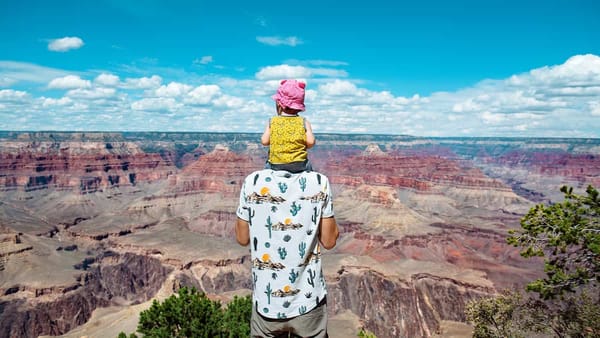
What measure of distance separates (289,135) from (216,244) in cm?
9855

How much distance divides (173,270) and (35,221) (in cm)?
7184

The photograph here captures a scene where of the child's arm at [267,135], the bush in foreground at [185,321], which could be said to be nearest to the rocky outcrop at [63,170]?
the bush in foreground at [185,321]

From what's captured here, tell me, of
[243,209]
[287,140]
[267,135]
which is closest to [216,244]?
[243,209]

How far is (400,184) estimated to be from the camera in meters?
166

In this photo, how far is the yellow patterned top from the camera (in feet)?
Result: 14.8

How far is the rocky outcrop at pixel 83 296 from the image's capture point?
207 feet

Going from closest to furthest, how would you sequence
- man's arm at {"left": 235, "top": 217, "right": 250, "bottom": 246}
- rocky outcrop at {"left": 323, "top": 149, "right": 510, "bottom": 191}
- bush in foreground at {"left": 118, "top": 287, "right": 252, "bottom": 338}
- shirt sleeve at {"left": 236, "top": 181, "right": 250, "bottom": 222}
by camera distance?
1. shirt sleeve at {"left": 236, "top": 181, "right": 250, "bottom": 222}
2. man's arm at {"left": 235, "top": 217, "right": 250, "bottom": 246}
3. bush in foreground at {"left": 118, "top": 287, "right": 252, "bottom": 338}
4. rocky outcrop at {"left": 323, "top": 149, "right": 510, "bottom": 191}

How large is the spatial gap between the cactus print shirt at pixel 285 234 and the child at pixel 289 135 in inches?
5.1

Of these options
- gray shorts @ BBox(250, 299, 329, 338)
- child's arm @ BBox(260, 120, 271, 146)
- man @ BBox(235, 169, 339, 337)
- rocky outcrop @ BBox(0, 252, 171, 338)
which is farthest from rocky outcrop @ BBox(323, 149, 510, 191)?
child's arm @ BBox(260, 120, 271, 146)

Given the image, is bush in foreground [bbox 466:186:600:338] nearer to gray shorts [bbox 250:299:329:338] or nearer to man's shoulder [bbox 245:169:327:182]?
gray shorts [bbox 250:299:329:338]

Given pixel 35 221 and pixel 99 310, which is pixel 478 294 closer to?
pixel 99 310

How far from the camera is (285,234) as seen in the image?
15.2 feet

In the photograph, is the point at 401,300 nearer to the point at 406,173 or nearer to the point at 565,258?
the point at 565,258

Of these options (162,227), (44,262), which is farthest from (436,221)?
(44,262)
